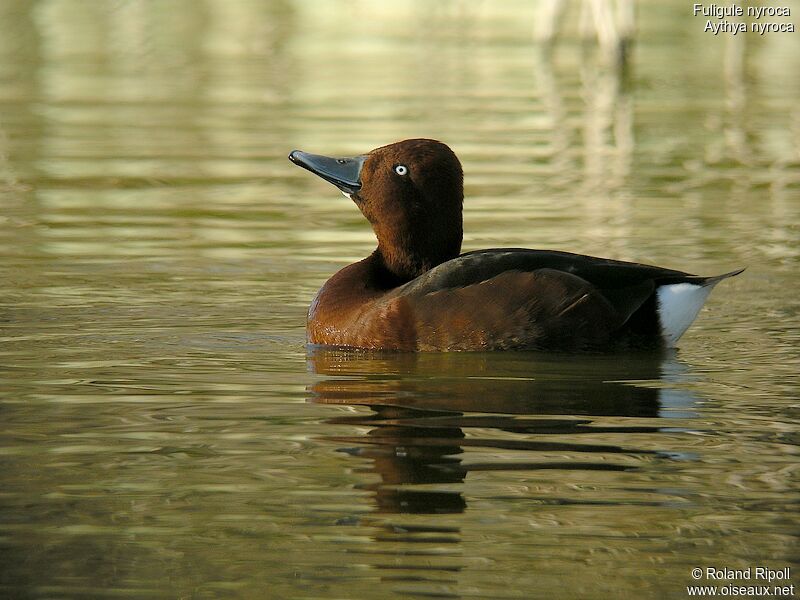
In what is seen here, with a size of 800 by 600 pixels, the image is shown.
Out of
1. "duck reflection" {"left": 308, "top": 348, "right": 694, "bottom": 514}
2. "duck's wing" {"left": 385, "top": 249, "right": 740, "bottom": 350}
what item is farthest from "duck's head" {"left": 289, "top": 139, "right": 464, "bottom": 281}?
"duck reflection" {"left": 308, "top": 348, "right": 694, "bottom": 514}

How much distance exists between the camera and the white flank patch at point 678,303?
7.23m

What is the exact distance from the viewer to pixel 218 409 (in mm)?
6301

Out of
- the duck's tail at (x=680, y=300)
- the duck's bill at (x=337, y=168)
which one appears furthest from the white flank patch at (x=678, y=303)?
the duck's bill at (x=337, y=168)

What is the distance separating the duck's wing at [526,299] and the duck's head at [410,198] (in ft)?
1.32

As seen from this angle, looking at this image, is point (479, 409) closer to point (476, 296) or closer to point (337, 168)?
point (476, 296)

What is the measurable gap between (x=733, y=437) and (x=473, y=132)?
34.8ft

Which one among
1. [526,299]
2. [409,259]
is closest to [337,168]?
[409,259]

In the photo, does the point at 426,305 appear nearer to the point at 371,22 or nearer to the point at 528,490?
the point at 528,490

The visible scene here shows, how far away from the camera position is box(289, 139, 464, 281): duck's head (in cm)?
755

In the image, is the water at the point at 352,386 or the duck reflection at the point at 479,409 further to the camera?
the duck reflection at the point at 479,409

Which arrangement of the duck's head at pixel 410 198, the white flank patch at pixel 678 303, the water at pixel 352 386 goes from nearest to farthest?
the water at pixel 352 386 → the white flank patch at pixel 678 303 → the duck's head at pixel 410 198

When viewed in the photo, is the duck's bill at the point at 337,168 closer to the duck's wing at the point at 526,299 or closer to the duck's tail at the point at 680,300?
the duck's wing at the point at 526,299

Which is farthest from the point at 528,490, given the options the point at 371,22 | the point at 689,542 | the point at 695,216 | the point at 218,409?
the point at 371,22

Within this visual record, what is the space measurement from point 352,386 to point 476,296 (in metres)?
0.79
